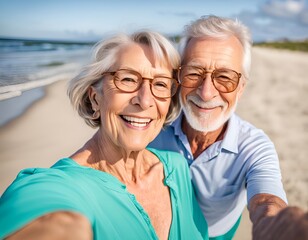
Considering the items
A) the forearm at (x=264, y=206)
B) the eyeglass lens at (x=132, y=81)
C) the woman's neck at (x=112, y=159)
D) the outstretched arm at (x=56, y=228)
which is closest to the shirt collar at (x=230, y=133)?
the forearm at (x=264, y=206)

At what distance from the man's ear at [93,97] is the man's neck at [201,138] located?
3.29 feet

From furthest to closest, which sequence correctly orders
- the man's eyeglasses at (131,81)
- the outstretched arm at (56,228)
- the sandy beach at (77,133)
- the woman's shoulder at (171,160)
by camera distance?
1. the sandy beach at (77,133)
2. the woman's shoulder at (171,160)
3. the man's eyeglasses at (131,81)
4. the outstretched arm at (56,228)

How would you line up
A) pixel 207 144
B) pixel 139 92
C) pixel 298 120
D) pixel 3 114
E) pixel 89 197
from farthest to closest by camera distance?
pixel 298 120 → pixel 3 114 → pixel 207 144 → pixel 139 92 → pixel 89 197

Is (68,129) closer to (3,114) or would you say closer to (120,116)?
(3,114)

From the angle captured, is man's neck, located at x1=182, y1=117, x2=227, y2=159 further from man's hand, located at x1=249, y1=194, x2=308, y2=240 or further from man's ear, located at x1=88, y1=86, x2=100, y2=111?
man's hand, located at x1=249, y1=194, x2=308, y2=240

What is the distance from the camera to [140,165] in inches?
98.5

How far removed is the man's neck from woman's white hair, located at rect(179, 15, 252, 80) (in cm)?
55

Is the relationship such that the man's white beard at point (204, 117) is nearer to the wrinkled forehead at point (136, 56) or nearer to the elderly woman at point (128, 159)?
the elderly woman at point (128, 159)

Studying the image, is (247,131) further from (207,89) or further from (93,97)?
(93,97)

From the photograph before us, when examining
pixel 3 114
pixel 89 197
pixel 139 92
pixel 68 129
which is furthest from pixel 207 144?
pixel 3 114

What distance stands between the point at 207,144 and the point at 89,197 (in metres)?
1.48

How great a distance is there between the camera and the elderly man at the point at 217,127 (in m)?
2.72

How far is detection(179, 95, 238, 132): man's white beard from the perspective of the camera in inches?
114

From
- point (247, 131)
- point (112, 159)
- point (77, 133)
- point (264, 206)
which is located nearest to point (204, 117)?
point (247, 131)
